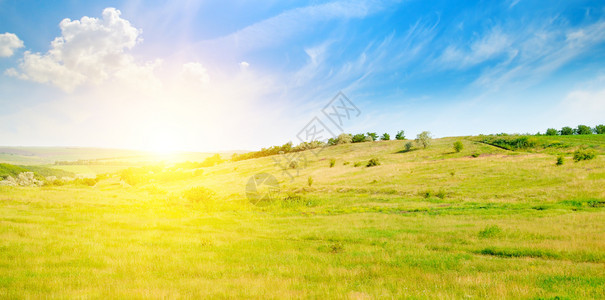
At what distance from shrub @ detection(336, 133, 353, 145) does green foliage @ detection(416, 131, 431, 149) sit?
39519mm

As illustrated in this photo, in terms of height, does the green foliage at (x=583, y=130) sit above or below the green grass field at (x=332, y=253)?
above

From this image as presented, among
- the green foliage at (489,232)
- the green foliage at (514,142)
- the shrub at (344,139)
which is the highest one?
the shrub at (344,139)

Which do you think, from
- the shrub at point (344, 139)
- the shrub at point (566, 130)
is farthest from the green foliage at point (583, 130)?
→ the shrub at point (344, 139)

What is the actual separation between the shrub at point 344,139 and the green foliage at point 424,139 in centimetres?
3952

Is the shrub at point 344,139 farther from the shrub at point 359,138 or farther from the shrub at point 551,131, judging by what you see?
the shrub at point 551,131

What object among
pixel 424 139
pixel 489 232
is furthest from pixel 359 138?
pixel 489 232

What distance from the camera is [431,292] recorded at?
722 centimetres

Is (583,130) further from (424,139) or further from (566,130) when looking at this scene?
(424,139)

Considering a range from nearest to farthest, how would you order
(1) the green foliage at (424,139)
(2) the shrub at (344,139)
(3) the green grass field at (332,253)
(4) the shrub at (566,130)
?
(3) the green grass field at (332,253), (1) the green foliage at (424,139), (4) the shrub at (566,130), (2) the shrub at (344,139)

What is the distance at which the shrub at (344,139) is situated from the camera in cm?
11656

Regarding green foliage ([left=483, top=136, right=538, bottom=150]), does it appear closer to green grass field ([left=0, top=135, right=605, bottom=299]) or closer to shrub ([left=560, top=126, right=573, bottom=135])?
green grass field ([left=0, top=135, right=605, bottom=299])

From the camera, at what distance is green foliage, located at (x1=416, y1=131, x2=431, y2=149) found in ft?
254

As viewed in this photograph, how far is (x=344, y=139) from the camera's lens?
383 feet

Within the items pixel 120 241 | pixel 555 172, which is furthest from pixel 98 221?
pixel 555 172
